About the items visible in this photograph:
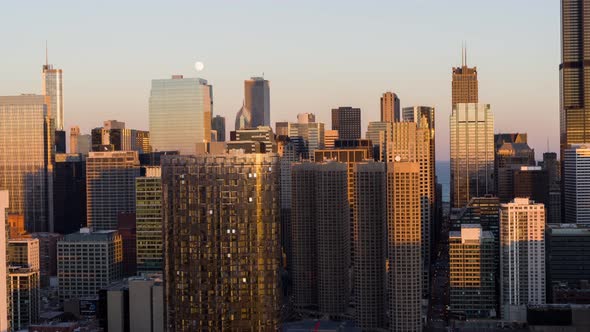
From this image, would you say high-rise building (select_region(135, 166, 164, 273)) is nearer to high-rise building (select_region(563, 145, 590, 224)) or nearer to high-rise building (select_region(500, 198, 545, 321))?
high-rise building (select_region(500, 198, 545, 321))

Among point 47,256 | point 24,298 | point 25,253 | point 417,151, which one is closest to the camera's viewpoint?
point 24,298

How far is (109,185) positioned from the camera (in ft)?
614

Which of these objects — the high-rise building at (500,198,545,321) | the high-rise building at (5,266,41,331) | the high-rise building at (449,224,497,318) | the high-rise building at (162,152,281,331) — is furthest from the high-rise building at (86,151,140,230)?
the high-rise building at (162,152,281,331)

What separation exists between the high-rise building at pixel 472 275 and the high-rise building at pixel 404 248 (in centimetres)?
832

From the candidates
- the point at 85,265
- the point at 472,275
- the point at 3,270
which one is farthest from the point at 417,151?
the point at 3,270

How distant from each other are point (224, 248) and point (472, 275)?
7815 cm

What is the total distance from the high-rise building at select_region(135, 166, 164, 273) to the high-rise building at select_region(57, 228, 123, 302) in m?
5.31

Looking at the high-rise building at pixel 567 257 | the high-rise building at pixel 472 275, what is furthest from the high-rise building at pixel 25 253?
the high-rise building at pixel 567 257

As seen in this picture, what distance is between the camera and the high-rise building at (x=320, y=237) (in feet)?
469

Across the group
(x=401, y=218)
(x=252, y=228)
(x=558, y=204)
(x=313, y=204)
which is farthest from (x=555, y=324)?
(x=558, y=204)

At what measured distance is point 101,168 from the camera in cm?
19012

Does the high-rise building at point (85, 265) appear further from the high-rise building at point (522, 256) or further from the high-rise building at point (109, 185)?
the high-rise building at point (522, 256)

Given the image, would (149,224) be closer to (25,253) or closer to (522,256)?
(25,253)

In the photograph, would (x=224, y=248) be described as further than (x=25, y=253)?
No
